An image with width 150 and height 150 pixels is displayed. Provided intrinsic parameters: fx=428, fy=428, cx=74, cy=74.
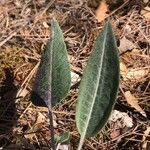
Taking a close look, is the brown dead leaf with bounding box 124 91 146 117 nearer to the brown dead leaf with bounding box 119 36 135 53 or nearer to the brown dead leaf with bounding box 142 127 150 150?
the brown dead leaf with bounding box 142 127 150 150

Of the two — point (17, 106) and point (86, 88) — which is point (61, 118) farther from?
point (86, 88)

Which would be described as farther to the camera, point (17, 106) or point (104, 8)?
point (104, 8)

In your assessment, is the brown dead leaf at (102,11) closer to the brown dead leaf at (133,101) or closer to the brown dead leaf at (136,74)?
the brown dead leaf at (136,74)

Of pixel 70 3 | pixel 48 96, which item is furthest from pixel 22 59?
pixel 48 96

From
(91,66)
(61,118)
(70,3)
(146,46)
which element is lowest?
(61,118)

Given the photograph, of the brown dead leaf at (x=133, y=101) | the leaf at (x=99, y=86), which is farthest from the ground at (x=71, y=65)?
the leaf at (x=99, y=86)

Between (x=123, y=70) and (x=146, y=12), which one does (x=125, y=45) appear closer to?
(x=123, y=70)

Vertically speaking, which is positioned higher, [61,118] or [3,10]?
[3,10]
